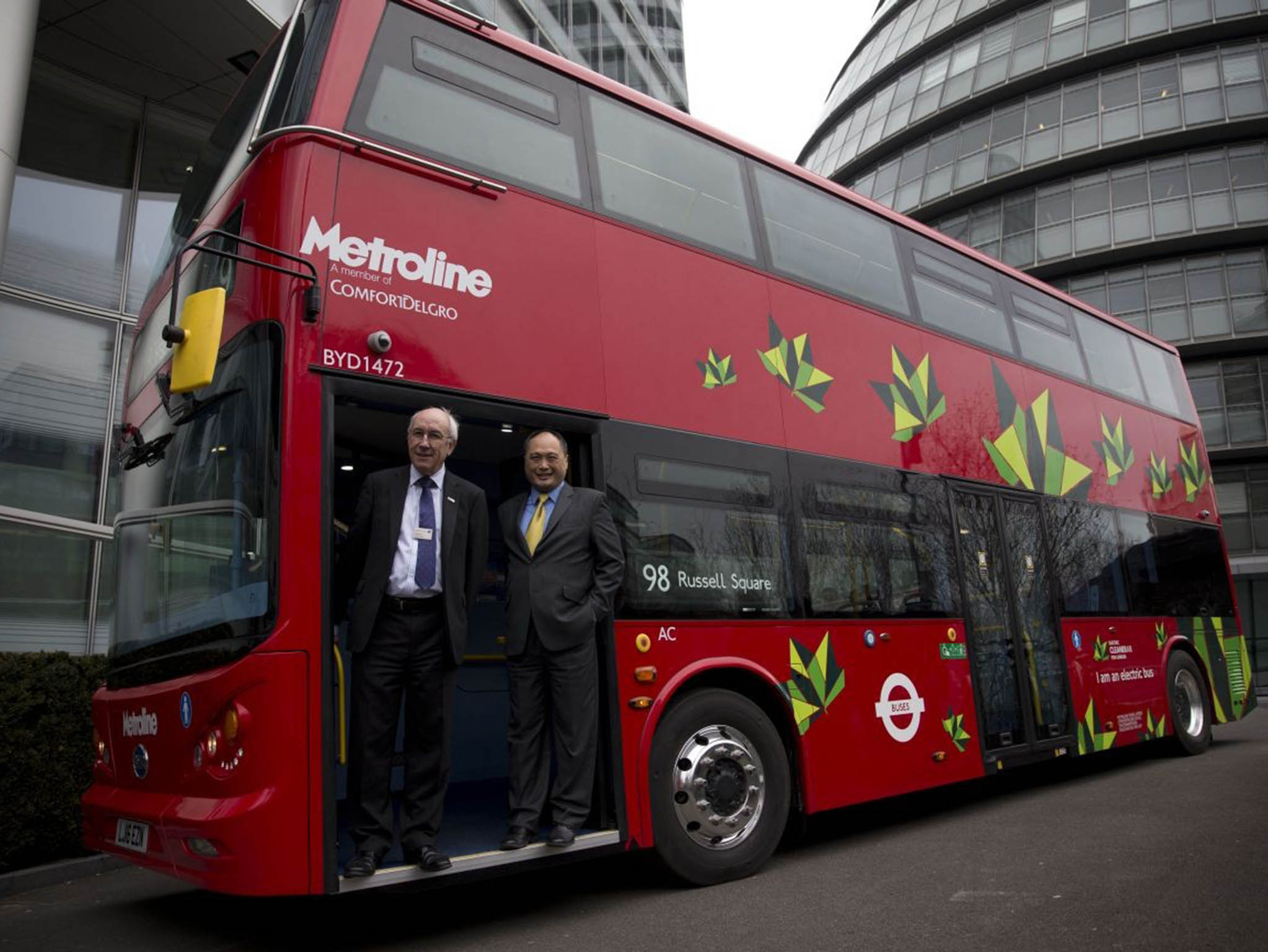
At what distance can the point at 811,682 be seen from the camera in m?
6.12

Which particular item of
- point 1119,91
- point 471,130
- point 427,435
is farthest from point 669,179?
point 1119,91

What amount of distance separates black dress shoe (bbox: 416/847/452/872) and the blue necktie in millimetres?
1115

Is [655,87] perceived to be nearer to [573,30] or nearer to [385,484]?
[573,30]

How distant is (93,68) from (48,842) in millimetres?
7884

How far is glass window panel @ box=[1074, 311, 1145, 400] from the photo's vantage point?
10414mm

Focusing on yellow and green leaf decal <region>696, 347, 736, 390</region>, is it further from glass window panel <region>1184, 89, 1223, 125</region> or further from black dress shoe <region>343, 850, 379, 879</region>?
glass window panel <region>1184, 89, 1223, 125</region>

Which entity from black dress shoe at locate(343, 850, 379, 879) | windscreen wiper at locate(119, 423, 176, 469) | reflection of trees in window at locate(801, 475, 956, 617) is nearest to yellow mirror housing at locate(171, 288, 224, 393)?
windscreen wiper at locate(119, 423, 176, 469)

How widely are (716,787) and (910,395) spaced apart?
3.47m

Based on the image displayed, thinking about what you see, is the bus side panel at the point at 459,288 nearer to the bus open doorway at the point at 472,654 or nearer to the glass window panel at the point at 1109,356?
the bus open doorway at the point at 472,654

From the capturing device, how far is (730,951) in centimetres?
409

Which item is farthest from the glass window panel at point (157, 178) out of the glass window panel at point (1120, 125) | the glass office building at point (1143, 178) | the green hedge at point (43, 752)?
the glass window panel at point (1120, 125)

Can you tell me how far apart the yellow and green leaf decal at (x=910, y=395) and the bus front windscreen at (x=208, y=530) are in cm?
437

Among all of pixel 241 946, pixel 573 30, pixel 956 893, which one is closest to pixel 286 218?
pixel 241 946

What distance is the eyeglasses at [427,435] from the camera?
4.65 metres
